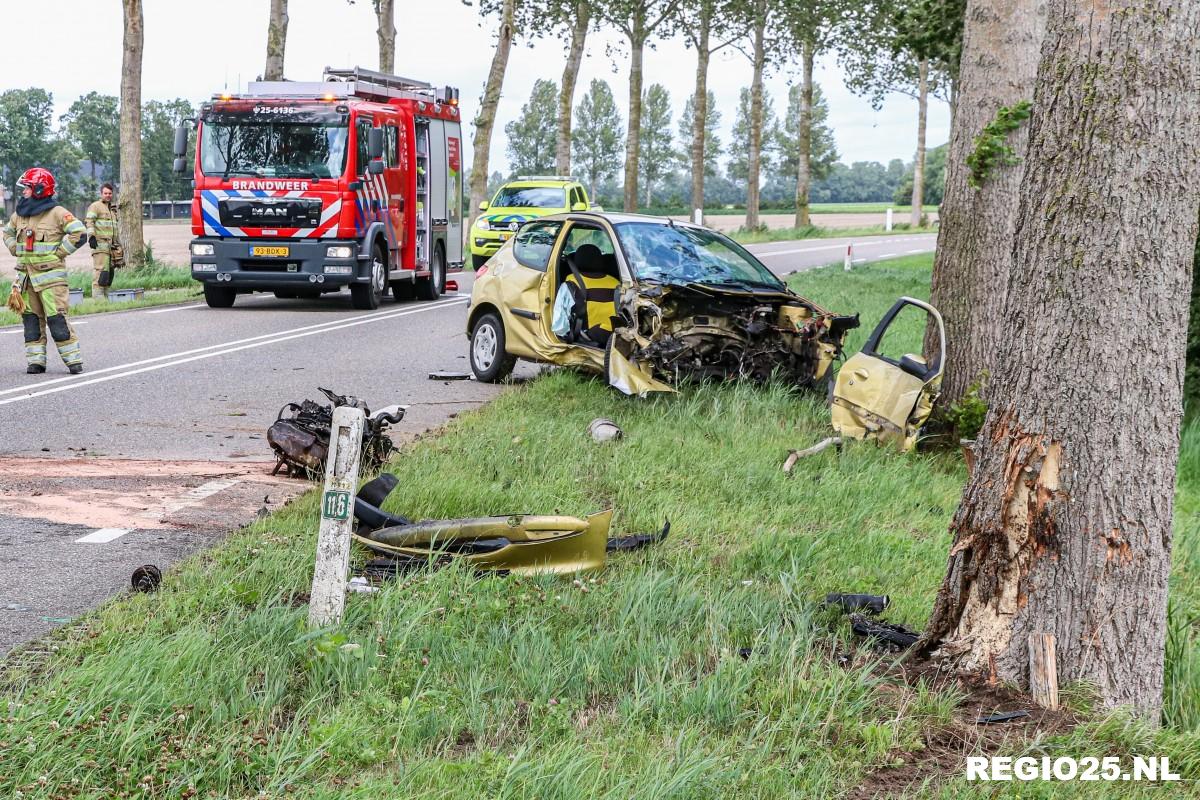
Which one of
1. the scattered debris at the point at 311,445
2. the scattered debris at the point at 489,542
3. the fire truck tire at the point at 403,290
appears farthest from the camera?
the fire truck tire at the point at 403,290

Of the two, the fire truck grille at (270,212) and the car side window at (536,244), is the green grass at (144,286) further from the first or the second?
the car side window at (536,244)

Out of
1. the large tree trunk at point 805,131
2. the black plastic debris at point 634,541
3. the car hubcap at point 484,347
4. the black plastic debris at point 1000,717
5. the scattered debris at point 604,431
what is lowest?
the black plastic debris at point 1000,717

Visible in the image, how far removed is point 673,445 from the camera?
8070mm

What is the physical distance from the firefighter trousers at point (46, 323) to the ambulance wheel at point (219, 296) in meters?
7.42

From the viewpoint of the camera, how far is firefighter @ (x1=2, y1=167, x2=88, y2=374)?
11273 millimetres

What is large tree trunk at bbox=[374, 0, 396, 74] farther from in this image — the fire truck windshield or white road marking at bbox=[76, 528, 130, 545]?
white road marking at bbox=[76, 528, 130, 545]

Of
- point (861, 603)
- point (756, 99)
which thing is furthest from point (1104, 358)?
point (756, 99)

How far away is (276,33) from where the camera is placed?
26.6 meters

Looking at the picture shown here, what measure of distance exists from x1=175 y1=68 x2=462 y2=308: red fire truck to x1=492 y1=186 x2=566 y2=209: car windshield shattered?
7881 millimetres

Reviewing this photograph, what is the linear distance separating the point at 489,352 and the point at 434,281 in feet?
33.8

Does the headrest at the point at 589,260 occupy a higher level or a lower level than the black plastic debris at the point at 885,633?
higher

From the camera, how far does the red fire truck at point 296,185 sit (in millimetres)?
17812

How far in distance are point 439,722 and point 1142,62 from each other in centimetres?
299

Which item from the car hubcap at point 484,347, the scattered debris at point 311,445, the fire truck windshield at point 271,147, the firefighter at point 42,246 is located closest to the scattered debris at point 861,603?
the scattered debris at point 311,445
